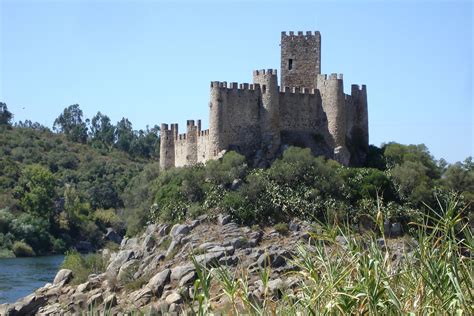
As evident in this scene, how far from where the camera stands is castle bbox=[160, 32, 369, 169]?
38656mm

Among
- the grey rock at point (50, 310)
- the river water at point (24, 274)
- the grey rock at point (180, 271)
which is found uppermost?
the grey rock at point (180, 271)

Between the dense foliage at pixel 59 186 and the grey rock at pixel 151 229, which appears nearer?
the grey rock at pixel 151 229

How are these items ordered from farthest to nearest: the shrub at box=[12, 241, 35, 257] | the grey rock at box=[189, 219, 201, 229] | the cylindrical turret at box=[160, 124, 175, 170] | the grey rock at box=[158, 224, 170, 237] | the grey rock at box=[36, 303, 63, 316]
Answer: the shrub at box=[12, 241, 35, 257] < the cylindrical turret at box=[160, 124, 175, 170] < the grey rock at box=[158, 224, 170, 237] < the grey rock at box=[189, 219, 201, 229] < the grey rock at box=[36, 303, 63, 316]

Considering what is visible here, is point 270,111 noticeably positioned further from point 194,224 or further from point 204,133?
point 194,224

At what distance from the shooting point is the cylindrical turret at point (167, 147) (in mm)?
43406

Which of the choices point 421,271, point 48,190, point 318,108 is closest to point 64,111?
point 48,190

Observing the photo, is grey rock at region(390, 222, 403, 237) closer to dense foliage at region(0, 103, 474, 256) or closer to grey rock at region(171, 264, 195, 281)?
dense foliage at region(0, 103, 474, 256)

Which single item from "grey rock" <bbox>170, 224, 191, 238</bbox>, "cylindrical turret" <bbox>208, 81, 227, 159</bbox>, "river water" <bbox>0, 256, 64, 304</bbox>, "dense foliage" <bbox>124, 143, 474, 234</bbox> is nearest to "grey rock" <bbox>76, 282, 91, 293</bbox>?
"grey rock" <bbox>170, 224, 191, 238</bbox>

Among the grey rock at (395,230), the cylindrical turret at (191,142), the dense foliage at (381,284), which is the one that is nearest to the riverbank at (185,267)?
the grey rock at (395,230)

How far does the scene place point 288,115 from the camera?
39.4m

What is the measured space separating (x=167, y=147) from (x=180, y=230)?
299 inches

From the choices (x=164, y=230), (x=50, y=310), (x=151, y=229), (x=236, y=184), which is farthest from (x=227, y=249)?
(x=50, y=310)

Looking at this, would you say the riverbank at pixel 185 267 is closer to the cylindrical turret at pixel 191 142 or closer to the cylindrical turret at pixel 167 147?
the cylindrical turret at pixel 191 142

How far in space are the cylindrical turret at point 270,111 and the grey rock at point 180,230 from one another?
4764 millimetres
